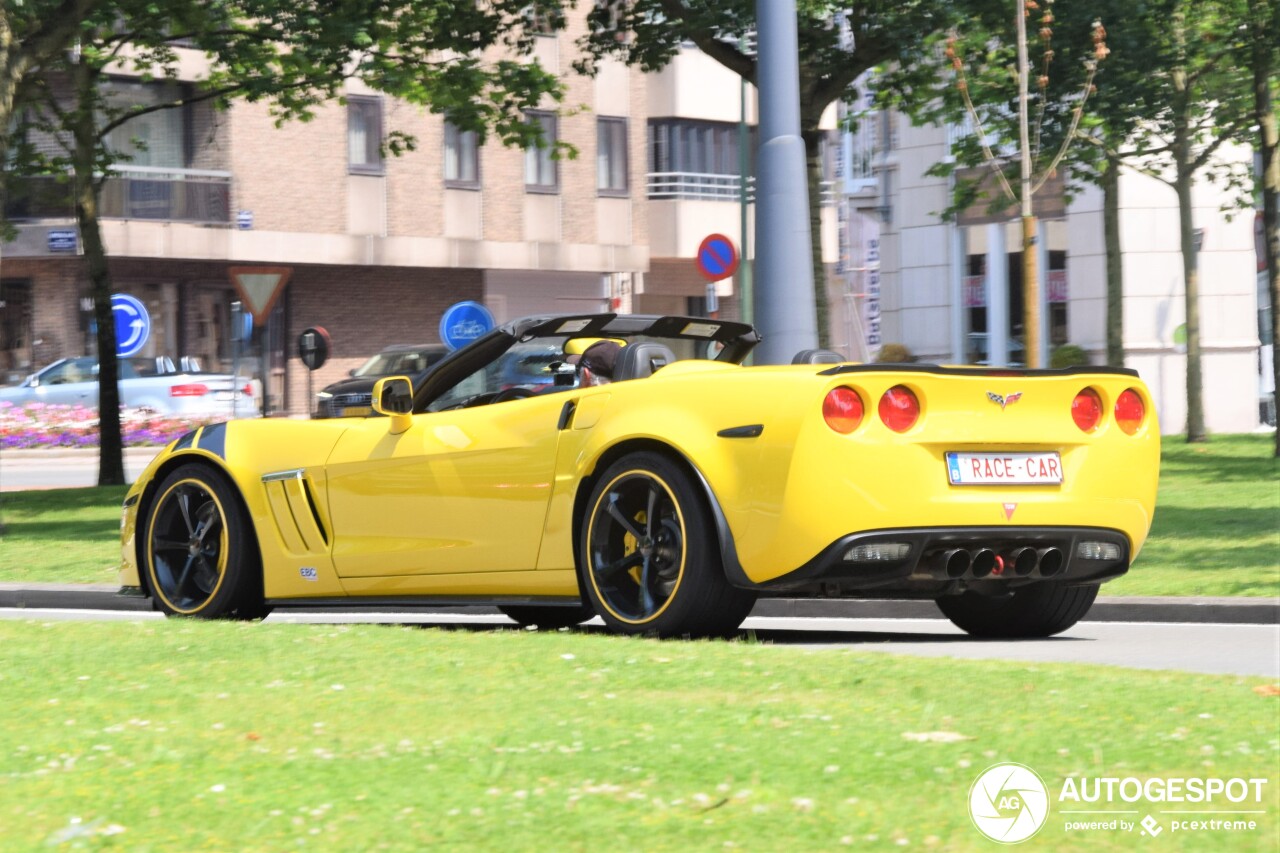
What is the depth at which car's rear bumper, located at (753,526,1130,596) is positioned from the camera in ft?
25.0

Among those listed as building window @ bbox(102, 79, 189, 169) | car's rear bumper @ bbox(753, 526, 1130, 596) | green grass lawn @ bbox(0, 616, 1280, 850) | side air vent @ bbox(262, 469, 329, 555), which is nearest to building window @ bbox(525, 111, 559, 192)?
building window @ bbox(102, 79, 189, 169)

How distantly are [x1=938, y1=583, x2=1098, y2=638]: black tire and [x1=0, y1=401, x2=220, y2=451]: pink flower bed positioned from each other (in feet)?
100

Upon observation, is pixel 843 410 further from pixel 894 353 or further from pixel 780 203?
pixel 894 353

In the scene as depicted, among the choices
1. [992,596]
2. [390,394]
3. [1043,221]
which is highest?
[1043,221]

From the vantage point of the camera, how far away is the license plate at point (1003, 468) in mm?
7754

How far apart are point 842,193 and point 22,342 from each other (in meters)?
27.9

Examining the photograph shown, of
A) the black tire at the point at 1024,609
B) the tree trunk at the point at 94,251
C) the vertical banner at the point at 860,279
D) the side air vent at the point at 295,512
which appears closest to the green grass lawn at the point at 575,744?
the side air vent at the point at 295,512

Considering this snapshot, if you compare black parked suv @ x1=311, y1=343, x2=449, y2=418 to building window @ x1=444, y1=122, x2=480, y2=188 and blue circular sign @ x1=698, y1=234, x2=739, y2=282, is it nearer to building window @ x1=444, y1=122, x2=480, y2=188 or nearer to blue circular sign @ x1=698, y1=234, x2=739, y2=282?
blue circular sign @ x1=698, y1=234, x2=739, y2=282

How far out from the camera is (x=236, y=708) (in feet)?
19.7

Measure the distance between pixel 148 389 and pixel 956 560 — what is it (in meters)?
34.3

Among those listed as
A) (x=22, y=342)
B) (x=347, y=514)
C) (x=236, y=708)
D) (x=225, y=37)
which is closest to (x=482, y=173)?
(x=22, y=342)

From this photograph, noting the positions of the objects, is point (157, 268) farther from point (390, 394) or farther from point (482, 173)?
point (390, 394)

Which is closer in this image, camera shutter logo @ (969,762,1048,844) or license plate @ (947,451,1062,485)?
camera shutter logo @ (969,762,1048,844)

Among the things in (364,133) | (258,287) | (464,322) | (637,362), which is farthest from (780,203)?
(364,133)
